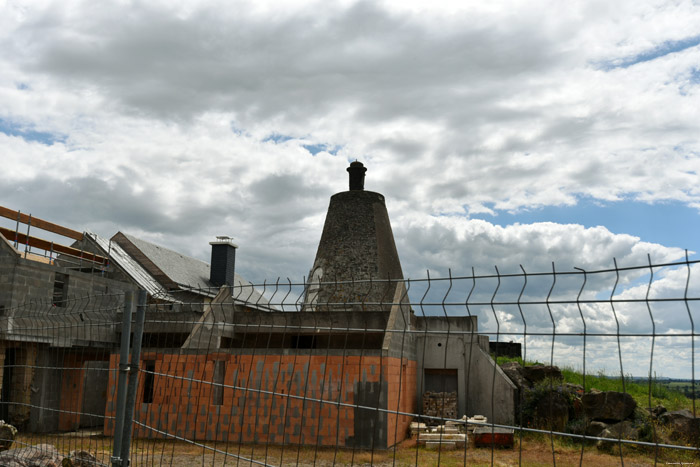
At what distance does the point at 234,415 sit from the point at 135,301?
9512 millimetres

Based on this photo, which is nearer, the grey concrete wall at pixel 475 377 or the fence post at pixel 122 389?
the fence post at pixel 122 389

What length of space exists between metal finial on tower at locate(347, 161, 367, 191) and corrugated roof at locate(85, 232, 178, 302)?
9.36 meters

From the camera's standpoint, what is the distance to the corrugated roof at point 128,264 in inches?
936

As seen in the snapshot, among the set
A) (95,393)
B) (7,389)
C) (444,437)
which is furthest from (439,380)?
(7,389)

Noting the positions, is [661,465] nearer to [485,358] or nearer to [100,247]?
[485,358]

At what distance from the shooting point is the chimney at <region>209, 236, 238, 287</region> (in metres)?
28.8

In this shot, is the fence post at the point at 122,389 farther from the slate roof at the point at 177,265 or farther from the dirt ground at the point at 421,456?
the slate roof at the point at 177,265

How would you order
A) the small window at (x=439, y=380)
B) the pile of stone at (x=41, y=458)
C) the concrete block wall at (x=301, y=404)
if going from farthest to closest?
the small window at (x=439, y=380)
the concrete block wall at (x=301, y=404)
the pile of stone at (x=41, y=458)

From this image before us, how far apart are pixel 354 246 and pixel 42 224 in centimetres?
1061

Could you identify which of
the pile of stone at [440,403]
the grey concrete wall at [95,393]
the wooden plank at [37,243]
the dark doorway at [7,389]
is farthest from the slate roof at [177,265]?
the pile of stone at [440,403]

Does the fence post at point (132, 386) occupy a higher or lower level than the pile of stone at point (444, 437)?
higher

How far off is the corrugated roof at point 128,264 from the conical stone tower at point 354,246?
774cm

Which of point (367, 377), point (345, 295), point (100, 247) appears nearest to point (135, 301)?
point (367, 377)

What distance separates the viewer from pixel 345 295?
1925 cm
